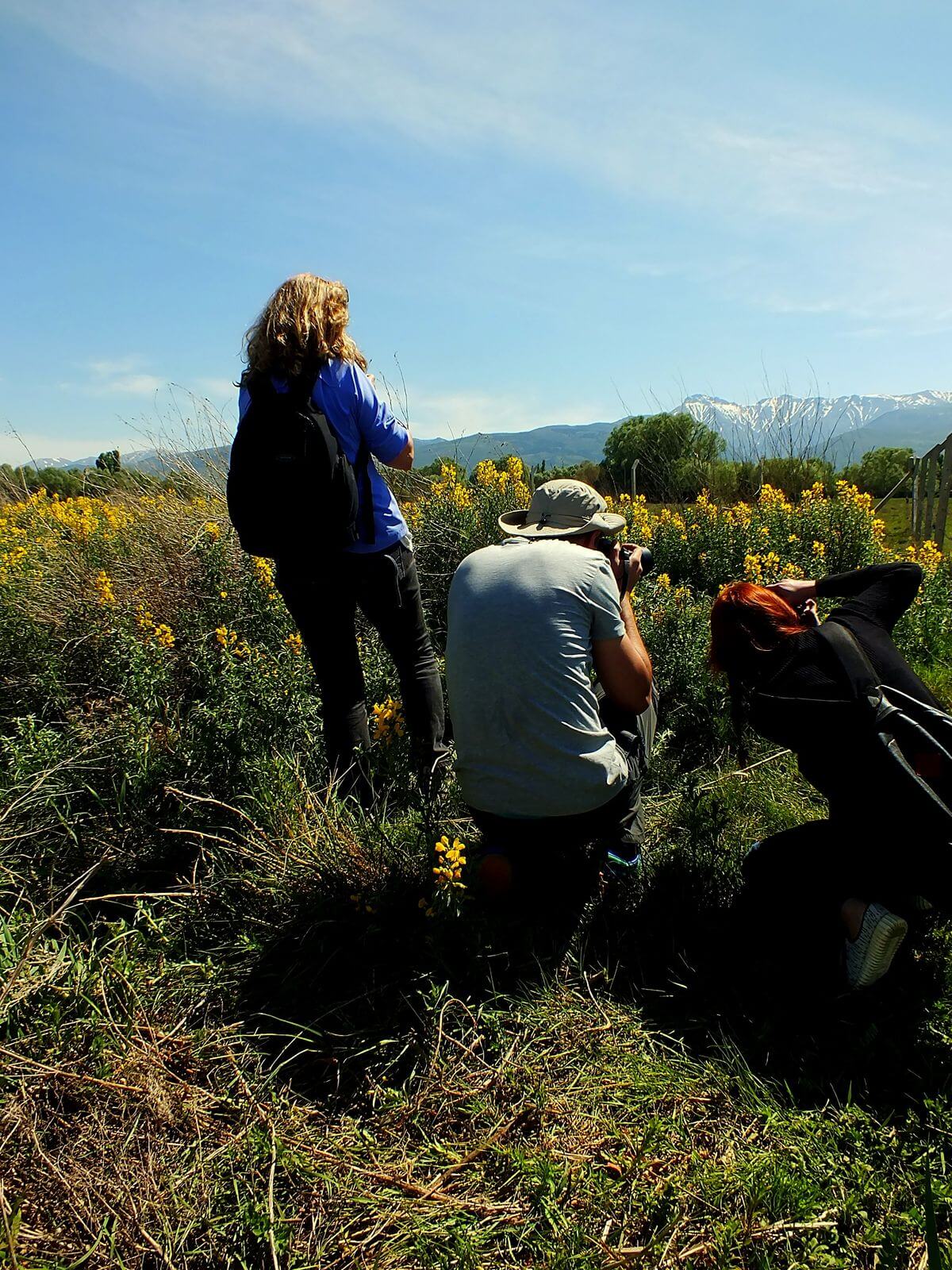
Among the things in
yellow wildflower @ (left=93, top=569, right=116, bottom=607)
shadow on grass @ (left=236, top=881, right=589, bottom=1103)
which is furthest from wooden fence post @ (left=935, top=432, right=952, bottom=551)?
yellow wildflower @ (left=93, top=569, right=116, bottom=607)

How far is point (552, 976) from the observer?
7.14 feet

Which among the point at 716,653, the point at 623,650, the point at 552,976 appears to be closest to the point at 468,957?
the point at 552,976

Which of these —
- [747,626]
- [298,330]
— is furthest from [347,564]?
[747,626]

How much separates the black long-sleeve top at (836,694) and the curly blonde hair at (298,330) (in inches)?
68.9

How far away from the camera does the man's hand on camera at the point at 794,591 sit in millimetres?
2621

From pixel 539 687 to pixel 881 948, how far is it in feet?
3.75

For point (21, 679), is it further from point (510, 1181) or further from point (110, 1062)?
point (510, 1181)

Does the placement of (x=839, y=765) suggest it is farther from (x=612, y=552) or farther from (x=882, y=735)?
(x=612, y=552)

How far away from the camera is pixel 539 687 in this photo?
2.26 meters

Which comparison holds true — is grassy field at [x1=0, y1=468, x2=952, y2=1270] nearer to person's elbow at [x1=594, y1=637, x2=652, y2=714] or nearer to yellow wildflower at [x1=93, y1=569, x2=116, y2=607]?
person's elbow at [x1=594, y1=637, x2=652, y2=714]

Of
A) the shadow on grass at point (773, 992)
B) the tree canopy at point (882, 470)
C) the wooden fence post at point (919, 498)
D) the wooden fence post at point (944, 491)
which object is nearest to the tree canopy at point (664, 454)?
the wooden fence post at point (944, 491)

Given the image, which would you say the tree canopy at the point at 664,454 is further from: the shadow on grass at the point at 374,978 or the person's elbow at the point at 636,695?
the shadow on grass at the point at 374,978

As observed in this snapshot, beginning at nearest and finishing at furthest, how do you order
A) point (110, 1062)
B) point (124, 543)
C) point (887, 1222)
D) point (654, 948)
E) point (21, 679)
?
A: point (887, 1222) → point (110, 1062) → point (654, 948) → point (21, 679) → point (124, 543)

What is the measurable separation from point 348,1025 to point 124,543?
3.95 meters
